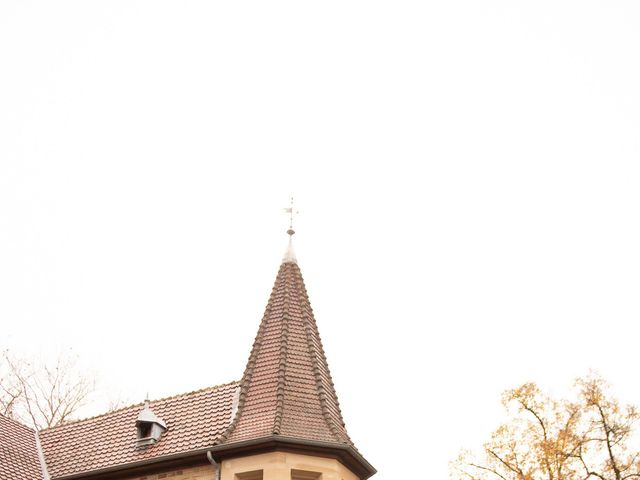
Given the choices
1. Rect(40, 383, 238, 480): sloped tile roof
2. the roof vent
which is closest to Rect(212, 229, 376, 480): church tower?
Rect(40, 383, 238, 480): sloped tile roof

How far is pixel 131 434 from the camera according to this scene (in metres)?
19.7

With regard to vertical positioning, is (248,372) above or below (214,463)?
above

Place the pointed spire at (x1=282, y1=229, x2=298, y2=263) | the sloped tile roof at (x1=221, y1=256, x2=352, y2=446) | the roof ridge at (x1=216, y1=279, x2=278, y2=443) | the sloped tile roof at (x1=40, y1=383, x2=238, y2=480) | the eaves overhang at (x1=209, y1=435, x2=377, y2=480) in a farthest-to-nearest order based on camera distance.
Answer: the pointed spire at (x1=282, y1=229, x2=298, y2=263), the sloped tile roof at (x1=40, y1=383, x2=238, y2=480), the roof ridge at (x1=216, y1=279, x2=278, y2=443), the sloped tile roof at (x1=221, y1=256, x2=352, y2=446), the eaves overhang at (x1=209, y1=435, x2=377, y2=480)

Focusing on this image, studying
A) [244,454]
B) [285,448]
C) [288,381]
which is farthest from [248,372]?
[285,448]

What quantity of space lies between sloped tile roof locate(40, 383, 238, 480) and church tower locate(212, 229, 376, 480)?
78cm

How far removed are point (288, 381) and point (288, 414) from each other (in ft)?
3.29

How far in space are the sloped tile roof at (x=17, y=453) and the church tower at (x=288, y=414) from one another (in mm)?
5118

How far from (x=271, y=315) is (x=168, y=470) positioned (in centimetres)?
451

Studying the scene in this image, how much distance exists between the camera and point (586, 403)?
23.7m

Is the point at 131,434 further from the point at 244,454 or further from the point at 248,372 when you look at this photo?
Answer: the point at 244,454

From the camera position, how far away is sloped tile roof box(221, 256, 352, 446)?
17.4m

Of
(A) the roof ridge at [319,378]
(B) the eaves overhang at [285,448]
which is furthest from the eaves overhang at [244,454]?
(A) the roof ridge at [319,378]

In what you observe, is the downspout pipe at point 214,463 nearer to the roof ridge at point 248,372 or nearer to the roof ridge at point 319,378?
the roof ridge at point 248,372

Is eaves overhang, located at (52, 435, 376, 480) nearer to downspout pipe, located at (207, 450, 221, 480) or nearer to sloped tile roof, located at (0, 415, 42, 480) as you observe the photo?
downspout pipe, located at (207, 450, 221, 480)
